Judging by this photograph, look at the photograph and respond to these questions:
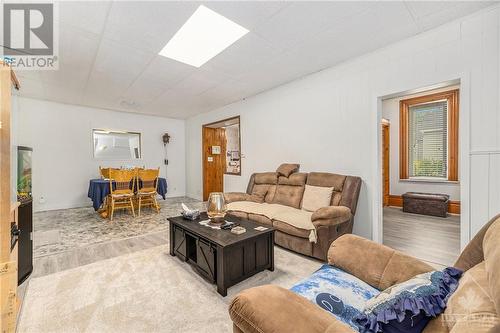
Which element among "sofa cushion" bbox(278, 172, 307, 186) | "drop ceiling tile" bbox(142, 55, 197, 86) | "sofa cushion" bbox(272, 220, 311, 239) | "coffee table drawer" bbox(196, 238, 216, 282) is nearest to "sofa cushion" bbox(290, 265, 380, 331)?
"coffee table drawer" bbox(196, 238, 216, 282)

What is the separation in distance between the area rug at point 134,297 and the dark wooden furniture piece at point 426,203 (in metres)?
3.59

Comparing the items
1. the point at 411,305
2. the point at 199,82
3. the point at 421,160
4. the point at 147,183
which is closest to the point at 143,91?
the point at 199,82

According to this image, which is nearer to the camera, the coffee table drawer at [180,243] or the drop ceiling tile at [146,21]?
the drop ceiling tile at [146,21]

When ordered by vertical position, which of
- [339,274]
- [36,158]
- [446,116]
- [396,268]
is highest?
[446,116]

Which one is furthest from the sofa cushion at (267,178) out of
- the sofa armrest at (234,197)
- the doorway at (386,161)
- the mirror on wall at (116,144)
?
the mirror on wall at (116,144)

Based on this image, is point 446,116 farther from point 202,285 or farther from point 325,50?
point 202,285

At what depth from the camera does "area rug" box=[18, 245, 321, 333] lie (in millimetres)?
1599

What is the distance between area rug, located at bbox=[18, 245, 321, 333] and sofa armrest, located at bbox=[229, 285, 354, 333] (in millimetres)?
829

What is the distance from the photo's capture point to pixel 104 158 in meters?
5.92

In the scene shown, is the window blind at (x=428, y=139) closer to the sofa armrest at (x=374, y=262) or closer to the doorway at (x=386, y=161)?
the doorway at (x=386, y=161)

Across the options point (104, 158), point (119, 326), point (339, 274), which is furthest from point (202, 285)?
point (104, 158)

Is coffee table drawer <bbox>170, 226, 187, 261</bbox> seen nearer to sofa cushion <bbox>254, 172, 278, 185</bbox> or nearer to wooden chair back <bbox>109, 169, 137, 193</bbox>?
sofa cushion <bbox>254, 172, 278, 185</bbox>

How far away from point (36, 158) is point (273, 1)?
19.8 feet

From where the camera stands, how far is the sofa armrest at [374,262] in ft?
4.18
